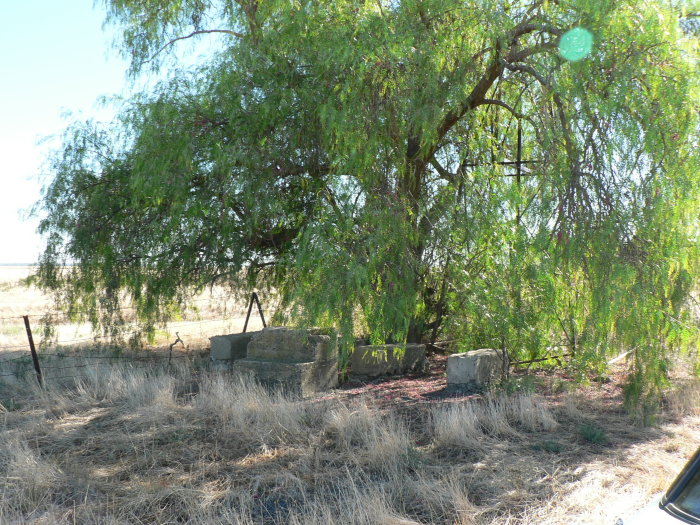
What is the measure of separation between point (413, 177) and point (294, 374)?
3.13 metres

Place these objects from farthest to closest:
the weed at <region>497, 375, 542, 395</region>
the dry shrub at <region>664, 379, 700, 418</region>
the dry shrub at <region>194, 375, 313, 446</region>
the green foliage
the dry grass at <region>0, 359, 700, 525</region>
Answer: the weed at <region>497, 375, 542, 395</region> < the dry shrub at <region>664, 379, 700, 418</region> < the dry shrub at <region>194, 375, 313, 446</region> < the green foliage < the dry grass at <region>0, 359, 700, 525</region>

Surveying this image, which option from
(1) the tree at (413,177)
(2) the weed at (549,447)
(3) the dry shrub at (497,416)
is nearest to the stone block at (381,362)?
A: (1) the tree at (413,177)

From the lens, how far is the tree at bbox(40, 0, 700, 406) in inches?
261

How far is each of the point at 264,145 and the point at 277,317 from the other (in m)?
3.15

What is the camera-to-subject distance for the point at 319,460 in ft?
19.2

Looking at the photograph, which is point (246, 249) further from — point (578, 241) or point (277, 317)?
point (578, 241)

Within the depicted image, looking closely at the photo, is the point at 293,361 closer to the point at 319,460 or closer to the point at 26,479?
the point at 319,460

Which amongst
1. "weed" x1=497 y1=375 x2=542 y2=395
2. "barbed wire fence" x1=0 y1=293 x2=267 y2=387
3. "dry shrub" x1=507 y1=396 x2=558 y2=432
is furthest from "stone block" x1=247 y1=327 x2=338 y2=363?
"dry shrub" x1=507 y1=396 x2=558 y2=432

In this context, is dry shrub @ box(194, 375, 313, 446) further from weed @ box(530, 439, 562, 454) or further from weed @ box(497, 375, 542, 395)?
weed @ box(497, 375, 542, 395)

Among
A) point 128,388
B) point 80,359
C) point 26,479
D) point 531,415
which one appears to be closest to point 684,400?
point 531,415

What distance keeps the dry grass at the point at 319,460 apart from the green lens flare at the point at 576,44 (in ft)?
12.6

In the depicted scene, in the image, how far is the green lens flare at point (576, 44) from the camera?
22.3ft

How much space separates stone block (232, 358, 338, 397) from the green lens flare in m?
5.02

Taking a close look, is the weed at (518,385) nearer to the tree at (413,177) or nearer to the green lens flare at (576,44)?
the tree at (413,177)
